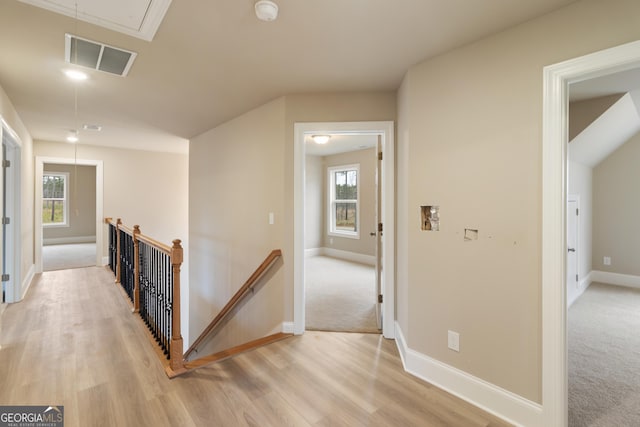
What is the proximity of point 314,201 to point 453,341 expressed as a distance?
19.3ft

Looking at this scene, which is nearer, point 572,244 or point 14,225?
point 14,225

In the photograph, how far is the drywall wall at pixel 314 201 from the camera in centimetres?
762

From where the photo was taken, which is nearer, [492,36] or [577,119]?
[492,36]

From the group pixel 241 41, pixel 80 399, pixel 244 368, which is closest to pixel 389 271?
pixel 244 368

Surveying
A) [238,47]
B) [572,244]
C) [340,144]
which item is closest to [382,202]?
[238,47]

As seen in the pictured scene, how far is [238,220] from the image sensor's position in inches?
154

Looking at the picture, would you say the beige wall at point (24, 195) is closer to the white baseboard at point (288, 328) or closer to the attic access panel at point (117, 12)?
the attic access panel at point (117, 12)

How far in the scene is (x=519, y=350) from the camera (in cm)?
183

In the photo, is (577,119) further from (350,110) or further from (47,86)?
(47,86)

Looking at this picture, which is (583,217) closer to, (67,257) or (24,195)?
(24,195)

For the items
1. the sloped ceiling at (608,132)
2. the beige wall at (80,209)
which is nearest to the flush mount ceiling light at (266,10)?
the sloped ceiling at (608,132)

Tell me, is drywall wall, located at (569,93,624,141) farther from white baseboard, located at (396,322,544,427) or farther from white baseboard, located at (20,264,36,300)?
white baseboard, located at (20,264,36,300)

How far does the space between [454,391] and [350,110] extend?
8.44 ft

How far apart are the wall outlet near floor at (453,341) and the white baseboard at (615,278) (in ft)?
15.6
